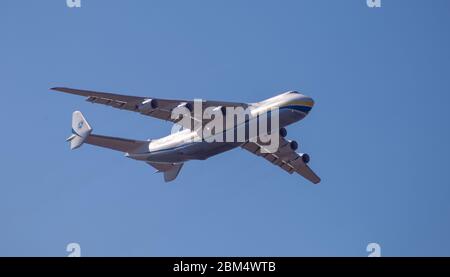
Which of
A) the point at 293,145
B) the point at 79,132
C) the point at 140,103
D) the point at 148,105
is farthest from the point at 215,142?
the point at 79,132

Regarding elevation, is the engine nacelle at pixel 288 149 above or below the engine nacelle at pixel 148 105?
below

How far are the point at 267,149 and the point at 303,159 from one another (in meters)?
1.86

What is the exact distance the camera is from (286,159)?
141 feet

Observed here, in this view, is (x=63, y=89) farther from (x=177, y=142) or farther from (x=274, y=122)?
(x=274, y=122)

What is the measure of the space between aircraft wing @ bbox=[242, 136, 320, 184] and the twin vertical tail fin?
7948 mm

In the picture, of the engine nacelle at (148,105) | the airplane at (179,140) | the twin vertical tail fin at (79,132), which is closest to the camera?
the airplane at (179,140)

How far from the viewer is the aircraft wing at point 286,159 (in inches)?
1663

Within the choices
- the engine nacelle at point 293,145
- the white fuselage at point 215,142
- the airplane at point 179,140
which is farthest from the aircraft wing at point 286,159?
the white fuselage at point 215,142

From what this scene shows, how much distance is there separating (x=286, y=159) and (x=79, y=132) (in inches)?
414

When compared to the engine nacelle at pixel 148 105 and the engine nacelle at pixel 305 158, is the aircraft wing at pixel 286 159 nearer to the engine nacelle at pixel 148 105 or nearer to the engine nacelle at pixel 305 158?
the engine nacelle at pixel 305 158

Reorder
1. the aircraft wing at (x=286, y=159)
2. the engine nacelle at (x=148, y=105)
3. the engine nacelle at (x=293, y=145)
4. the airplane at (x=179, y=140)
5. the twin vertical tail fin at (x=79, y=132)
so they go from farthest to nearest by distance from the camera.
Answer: the aircraft wing at (x=286, y=159) < the engine nacelle at (x=293, y=145) < the twin vertical tail fin at (x=79, y=132) < the engine nacelle at (x=148, y=105) < the airplane at (x=179, y=140)

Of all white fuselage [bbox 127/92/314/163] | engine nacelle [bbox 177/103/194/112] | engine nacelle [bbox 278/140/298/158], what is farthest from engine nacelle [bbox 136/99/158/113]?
engine nacelle [bbox 278/140/298/158]

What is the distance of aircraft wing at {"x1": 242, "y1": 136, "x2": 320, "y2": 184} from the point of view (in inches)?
1663
